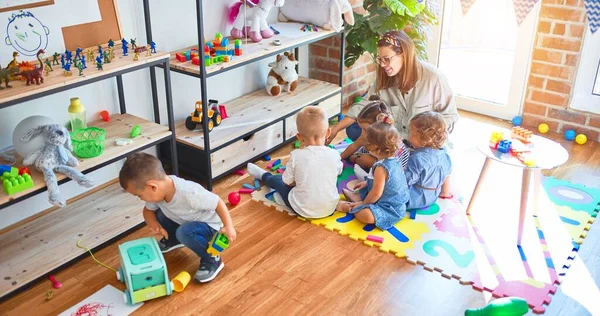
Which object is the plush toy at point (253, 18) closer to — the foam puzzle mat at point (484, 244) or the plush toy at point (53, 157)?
the foam puzzle mat at point (484, 244)

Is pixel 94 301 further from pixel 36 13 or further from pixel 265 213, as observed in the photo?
pixel 36 13

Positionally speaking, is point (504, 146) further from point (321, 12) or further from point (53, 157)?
point (53, 157)

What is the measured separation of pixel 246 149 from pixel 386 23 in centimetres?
117

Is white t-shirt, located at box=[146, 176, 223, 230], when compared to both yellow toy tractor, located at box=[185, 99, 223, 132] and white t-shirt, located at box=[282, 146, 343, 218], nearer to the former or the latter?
white t-shirt, located at box=[282, 146, 343, 218]

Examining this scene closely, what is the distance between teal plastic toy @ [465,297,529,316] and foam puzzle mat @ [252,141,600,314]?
187 millimetres

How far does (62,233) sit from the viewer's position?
2.66 m

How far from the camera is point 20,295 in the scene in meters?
2.36

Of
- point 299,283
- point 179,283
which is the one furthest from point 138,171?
point 299,283

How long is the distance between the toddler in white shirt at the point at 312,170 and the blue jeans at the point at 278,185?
35mm

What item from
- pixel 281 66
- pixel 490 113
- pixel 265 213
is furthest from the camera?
pixel 490 113

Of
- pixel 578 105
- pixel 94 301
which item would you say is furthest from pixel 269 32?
pixel 578 105

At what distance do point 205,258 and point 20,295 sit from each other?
74 centimetres

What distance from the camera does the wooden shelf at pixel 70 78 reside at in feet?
7.02

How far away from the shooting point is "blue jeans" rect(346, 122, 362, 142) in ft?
11.5
